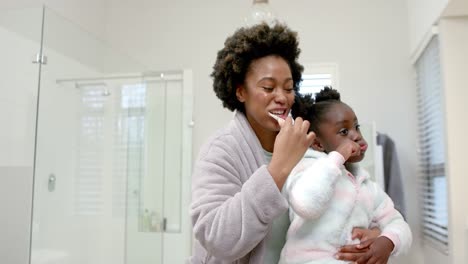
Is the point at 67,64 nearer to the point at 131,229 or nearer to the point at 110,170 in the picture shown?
the point at 110,170

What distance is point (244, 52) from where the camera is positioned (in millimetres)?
985

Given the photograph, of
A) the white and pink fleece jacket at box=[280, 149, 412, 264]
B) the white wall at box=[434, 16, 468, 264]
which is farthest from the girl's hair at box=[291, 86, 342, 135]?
the white wall at box=[434, 16, 468, 264]

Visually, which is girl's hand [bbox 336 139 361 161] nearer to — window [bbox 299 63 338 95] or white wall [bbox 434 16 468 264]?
white wall [bbox 434 16 468 264]

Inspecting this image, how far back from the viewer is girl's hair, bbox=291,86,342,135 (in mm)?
1059

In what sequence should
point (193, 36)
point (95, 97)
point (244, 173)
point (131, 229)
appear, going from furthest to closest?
point (193, 36), point (131, 229), point (95, 97), point (244, 173)

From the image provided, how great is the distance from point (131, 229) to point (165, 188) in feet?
1.06

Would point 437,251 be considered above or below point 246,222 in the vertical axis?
below

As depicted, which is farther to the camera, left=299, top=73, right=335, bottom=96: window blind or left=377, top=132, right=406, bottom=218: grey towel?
left=299, top=73, right=335, bottom=96: window blind

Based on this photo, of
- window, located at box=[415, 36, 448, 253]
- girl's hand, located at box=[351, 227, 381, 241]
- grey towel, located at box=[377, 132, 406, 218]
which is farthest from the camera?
grey towel, located at box=[377, 132, 406, 218]

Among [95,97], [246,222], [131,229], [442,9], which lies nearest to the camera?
[246,222]

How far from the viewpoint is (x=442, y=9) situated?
73.2 inches

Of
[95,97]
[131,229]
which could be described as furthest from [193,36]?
[131,229]

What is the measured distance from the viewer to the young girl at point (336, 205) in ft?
2.72

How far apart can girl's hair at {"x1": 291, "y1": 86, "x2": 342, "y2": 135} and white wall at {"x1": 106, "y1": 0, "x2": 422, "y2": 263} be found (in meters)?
1.61
